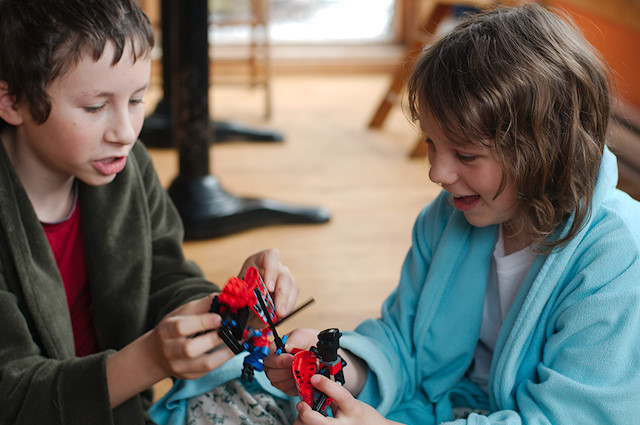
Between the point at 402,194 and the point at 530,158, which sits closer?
the point at 530,158

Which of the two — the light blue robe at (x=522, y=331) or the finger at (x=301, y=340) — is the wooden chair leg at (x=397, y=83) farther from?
the finger at (x=301, y=340)

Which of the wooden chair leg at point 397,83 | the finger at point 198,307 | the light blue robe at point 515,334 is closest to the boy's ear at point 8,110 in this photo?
the finger at point 198,307

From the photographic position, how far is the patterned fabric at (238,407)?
1.11 m

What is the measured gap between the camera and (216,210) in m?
2.39

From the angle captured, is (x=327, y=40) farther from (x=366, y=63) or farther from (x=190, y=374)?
(x=190, y=374)

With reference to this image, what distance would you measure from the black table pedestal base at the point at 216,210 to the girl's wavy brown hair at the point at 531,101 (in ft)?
4.71

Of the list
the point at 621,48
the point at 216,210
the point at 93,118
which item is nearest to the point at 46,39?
the point at 93,118

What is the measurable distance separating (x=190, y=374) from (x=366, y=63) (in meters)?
3.79

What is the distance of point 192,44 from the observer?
226cm

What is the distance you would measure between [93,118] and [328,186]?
1.83m

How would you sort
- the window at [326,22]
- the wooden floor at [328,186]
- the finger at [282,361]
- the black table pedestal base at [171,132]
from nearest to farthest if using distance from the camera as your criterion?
the finger at [282,361] → the wooden floor at [328,186] → the black table pedestal base at [171,132] → the window at [326,22]

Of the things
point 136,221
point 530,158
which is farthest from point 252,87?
point 530,158

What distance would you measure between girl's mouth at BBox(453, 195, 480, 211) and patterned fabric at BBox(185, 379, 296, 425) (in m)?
0.40

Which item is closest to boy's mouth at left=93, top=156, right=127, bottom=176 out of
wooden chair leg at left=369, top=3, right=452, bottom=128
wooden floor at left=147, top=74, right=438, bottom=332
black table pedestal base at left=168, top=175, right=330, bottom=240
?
wooden floor at left=147, top=74, right=438, bottom=332
